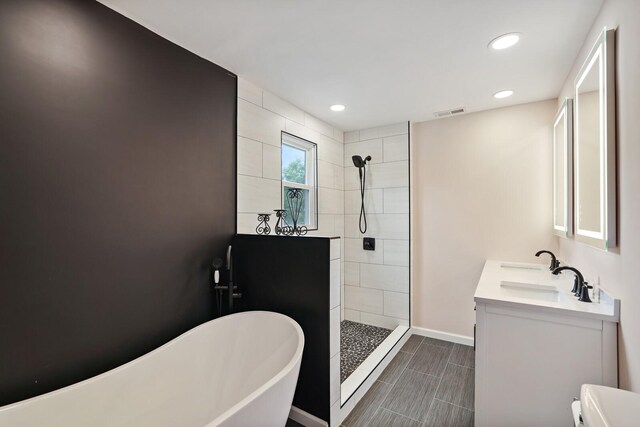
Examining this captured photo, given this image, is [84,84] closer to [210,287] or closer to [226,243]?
[226,243]

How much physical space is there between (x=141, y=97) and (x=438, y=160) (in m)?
2.87

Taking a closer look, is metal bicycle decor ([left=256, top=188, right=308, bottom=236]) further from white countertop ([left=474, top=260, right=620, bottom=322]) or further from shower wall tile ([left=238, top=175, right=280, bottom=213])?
white countertop ([left=474, top=260, right=620, bottom=322])

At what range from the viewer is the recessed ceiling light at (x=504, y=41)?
1.72 metres

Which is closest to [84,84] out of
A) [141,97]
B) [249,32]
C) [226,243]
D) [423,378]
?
[141,97]

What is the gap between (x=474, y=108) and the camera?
9.59 feet

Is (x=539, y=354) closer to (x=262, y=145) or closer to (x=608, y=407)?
(x=608, y=407)

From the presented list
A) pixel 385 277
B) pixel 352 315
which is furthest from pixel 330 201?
pixel 352 315

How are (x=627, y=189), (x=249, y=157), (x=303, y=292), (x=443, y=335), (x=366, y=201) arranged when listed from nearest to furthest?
1. (x=627, y=189)
2. (x=303, y=292)
3. (x=249, y=157)
4. (x=443, y=335)
5. (x=366, y=201)

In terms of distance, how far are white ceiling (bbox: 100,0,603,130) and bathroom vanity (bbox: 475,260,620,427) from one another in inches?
61.1

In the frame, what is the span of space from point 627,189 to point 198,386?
7.77ft

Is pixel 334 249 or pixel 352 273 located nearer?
pixel 334 249

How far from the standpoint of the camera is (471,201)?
10.0 ft

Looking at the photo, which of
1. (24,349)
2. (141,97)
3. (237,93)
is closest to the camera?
(24,349)

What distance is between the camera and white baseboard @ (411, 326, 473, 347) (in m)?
3.06
